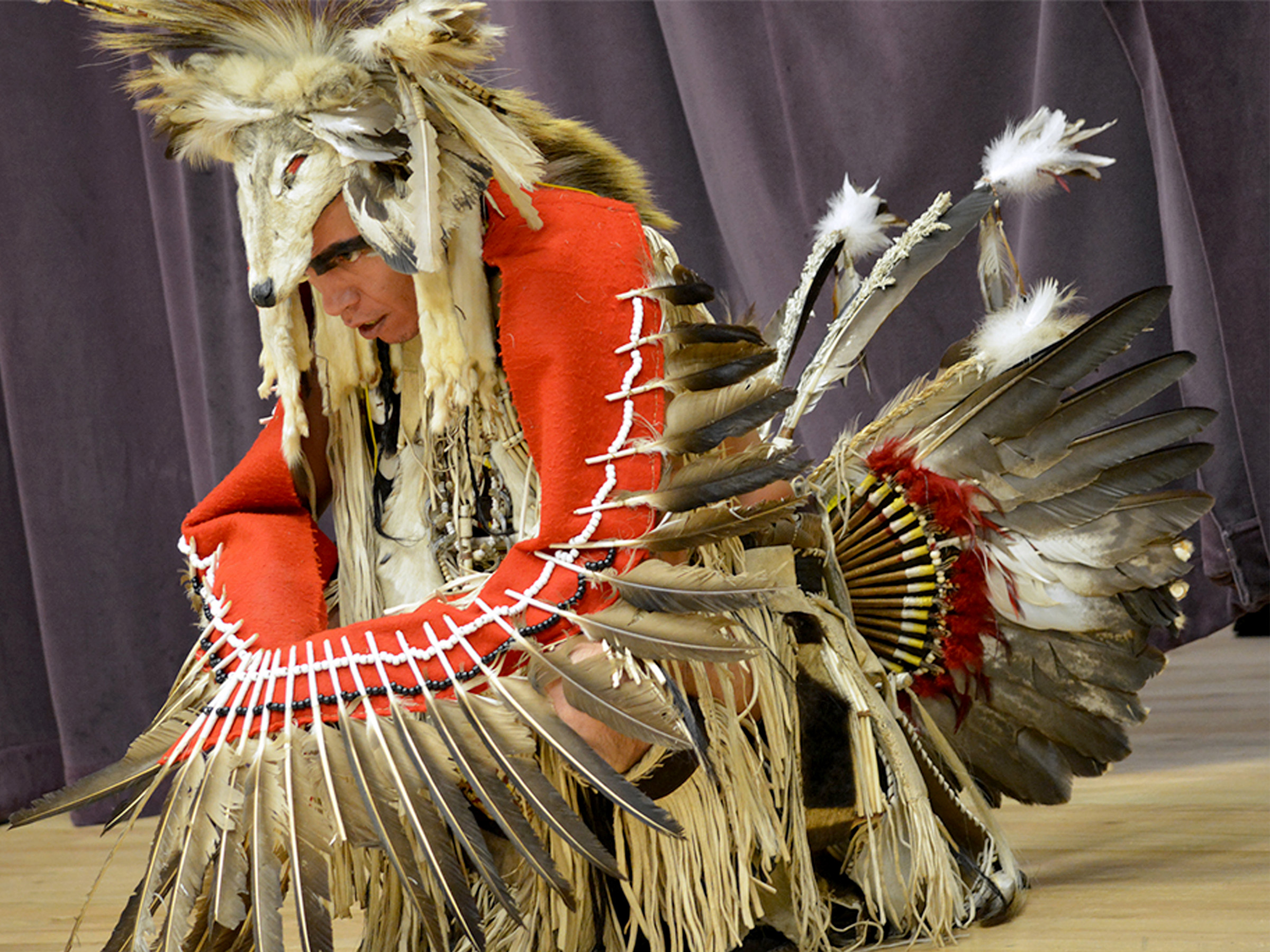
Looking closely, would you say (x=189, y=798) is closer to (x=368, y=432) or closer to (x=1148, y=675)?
(x=368, y=432)

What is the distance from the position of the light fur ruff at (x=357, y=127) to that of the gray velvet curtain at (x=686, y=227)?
0.76 meters

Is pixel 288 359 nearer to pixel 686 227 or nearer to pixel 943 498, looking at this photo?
pixel 943 498

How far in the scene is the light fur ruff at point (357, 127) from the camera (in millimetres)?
1035

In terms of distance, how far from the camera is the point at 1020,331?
4.32 feet

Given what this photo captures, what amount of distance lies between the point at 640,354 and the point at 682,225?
1.04m

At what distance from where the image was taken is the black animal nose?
108 centimetres

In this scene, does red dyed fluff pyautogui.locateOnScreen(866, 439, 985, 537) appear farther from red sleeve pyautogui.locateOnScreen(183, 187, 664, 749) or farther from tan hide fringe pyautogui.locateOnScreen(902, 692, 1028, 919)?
red sleeve pyautogui.locateOnScreen(183, 187, 664, 749)

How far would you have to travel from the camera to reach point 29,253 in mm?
2158

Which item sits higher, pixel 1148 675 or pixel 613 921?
pixel 1148 675

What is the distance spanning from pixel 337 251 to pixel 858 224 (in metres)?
0.63

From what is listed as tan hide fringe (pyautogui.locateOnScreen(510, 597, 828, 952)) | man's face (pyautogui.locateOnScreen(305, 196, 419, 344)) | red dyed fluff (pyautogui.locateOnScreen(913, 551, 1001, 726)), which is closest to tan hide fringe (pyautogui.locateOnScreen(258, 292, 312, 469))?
man's face (pyautogui.locateOnScreen(305, 196, 419, 344))

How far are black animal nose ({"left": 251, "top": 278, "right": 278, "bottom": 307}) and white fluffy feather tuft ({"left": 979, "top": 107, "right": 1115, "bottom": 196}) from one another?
75cm

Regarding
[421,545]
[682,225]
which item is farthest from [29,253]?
[421,545]

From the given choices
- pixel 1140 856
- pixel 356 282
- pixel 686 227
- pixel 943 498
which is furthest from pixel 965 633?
pixel 686 227
